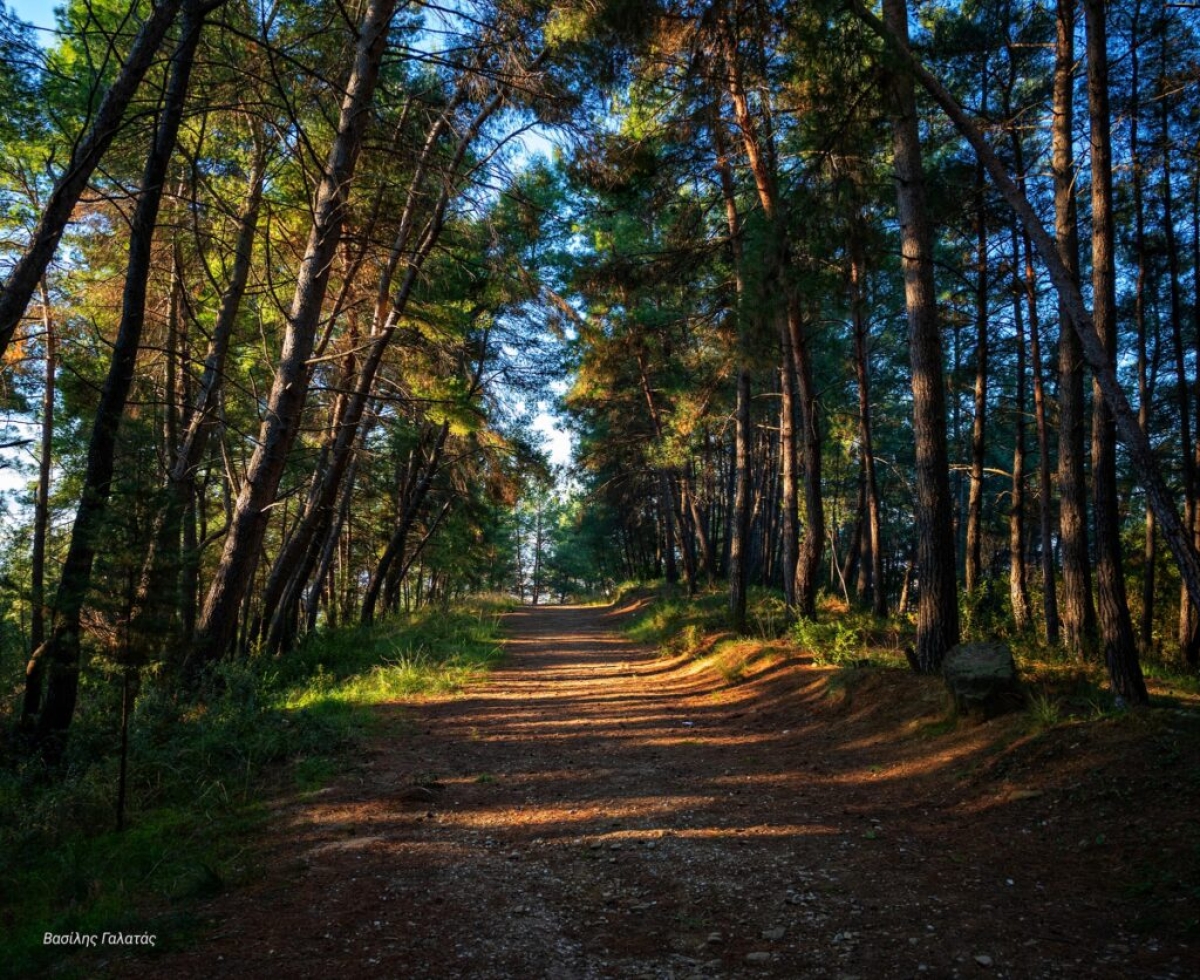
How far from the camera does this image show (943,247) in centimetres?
1466

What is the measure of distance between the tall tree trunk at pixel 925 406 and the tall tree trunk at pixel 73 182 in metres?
6.94

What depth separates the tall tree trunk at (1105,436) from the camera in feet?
18.1

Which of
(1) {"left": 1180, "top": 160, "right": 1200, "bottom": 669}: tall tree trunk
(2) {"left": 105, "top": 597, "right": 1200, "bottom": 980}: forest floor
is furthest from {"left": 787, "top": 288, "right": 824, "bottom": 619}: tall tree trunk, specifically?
(1) {"left": 1180, "top": 160, "right": 1200, "bottom": 669}: tall tree trunk

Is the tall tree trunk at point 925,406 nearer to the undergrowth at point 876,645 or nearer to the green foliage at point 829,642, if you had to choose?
the undergrowth at point 876,645

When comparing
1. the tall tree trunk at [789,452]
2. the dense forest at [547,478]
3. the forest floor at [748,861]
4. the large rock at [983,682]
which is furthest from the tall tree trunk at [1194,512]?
the forest floor at [748,861]

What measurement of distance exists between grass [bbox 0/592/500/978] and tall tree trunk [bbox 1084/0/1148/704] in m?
6.73

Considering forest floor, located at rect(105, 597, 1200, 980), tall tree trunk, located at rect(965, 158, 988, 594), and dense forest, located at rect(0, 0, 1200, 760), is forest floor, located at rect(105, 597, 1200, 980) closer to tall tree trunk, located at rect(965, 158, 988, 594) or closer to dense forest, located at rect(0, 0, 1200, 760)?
dense forest, located at rect(0, 0, 1200, 760)

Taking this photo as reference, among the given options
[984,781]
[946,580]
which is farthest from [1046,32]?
[984,781]

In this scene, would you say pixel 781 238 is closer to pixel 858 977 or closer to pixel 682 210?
pixel 682 210

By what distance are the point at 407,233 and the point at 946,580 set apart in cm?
855

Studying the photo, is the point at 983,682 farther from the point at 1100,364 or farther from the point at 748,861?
the point at 748,861

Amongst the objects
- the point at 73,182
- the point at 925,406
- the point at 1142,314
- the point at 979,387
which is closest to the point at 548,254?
the point at 979,387

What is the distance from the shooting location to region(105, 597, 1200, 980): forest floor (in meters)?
2.92

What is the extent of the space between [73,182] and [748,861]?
612cm
